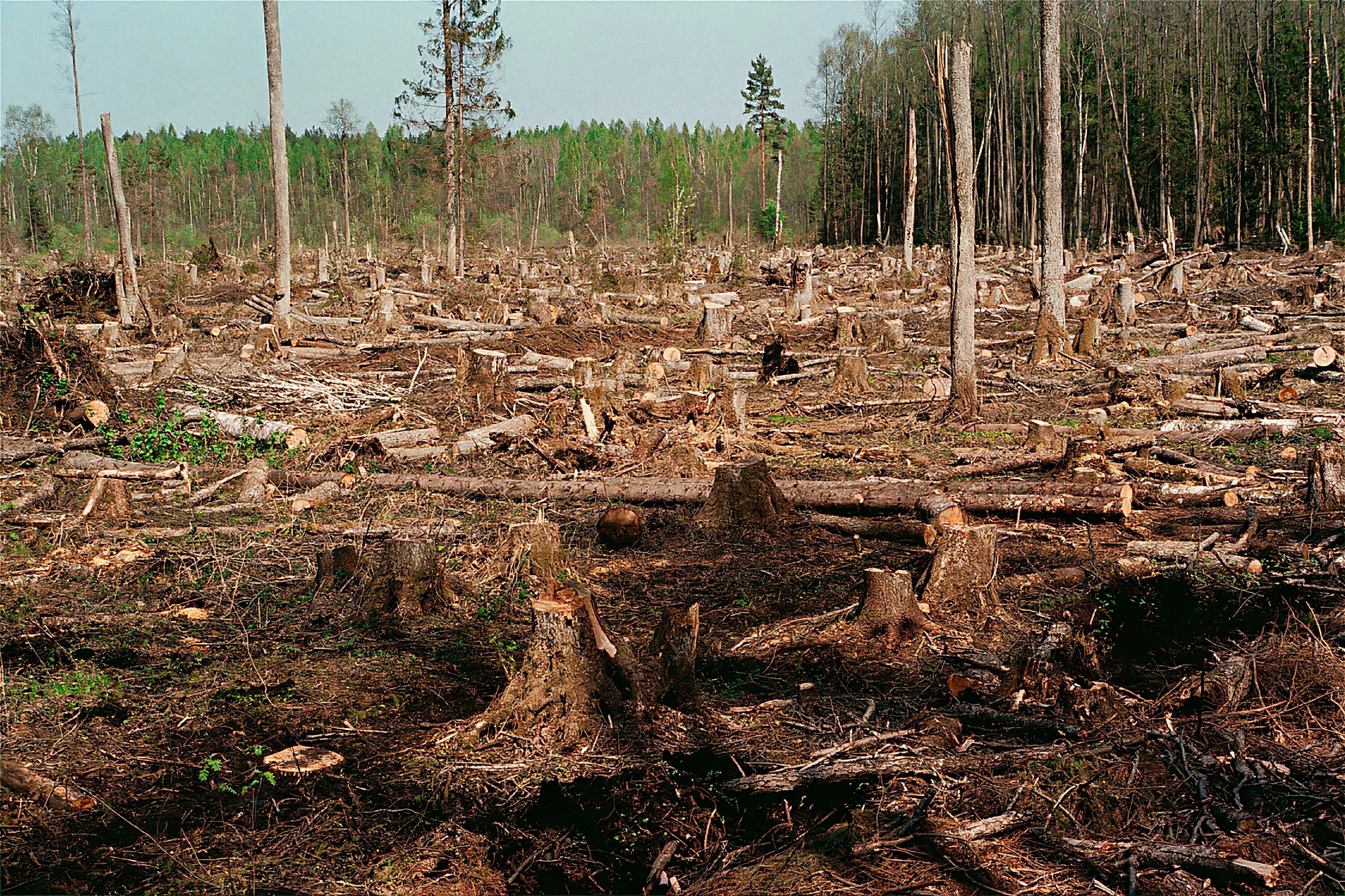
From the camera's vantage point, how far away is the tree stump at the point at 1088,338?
15.6 metres

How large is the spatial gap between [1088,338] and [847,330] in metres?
4.02

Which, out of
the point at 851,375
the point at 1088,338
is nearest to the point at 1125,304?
the point at 1088,338

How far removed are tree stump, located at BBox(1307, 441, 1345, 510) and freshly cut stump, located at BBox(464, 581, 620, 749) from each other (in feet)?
18.7

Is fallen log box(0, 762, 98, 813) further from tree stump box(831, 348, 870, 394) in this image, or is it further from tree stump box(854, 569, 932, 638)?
tree stump box(831, 348, 870, 394)

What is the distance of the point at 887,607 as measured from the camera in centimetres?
531

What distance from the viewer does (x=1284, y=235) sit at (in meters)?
32.4

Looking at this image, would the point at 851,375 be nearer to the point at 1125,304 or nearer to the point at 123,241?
the point at 1125,304

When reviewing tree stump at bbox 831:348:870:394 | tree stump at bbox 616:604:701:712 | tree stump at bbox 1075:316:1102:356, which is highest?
tree stump at bbox 1075:316:1102:356

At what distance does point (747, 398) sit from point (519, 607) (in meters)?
8.13

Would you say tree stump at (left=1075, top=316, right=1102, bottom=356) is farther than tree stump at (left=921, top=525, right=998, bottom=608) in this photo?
Yes

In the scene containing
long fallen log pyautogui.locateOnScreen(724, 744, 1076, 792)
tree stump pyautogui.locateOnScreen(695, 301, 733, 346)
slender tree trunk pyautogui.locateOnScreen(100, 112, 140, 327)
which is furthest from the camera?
slender tree trunk pyautogui.locateOnScreen(100, 112, 140, 327)

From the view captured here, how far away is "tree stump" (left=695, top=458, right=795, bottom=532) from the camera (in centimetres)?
774

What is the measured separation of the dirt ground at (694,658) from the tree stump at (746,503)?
0.14 m

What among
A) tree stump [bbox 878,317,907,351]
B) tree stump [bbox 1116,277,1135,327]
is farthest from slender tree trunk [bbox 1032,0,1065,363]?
tree stump [bbox 878,317,907,351]
